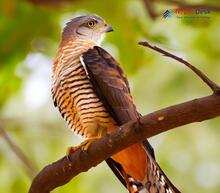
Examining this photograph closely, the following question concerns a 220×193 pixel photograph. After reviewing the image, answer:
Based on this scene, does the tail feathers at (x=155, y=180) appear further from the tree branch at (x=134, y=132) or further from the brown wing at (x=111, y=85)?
the tree branch at (x=134, y=132)

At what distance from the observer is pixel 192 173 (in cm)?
794

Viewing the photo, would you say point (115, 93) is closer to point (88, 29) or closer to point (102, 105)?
point (102, 105)

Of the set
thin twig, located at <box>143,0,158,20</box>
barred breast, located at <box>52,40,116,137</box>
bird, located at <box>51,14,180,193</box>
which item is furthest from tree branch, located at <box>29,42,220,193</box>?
thin twig, located at <box>143,0,158,20</box>

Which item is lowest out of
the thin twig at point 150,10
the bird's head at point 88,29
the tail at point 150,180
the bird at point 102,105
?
the tail at point 150,180

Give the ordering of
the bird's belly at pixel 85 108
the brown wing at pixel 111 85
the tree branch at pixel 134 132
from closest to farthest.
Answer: the tree branch at pixel 134 132, the brown wing at pixel 111 85, the bird's belly at pixel 85 108

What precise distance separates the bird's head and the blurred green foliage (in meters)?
0.11

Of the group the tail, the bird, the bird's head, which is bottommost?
the tail

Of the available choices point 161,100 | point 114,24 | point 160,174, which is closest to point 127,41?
point 114,24

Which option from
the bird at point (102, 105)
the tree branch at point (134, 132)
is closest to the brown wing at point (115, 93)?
the bird at point (102, 105)

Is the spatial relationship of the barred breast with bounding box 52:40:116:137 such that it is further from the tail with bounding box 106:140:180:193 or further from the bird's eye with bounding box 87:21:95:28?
the bird's eye with bounding box 87:21:95:28

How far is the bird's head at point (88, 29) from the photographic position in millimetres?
4844

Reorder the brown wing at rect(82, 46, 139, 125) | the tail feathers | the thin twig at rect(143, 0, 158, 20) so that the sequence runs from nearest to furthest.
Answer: the thin twig at rect(143, 0, 158, 20)
the tail feathers
the brown wing at rect(82, 46, 139, 125)

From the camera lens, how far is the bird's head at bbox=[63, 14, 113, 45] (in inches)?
191

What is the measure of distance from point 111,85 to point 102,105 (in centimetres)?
11
